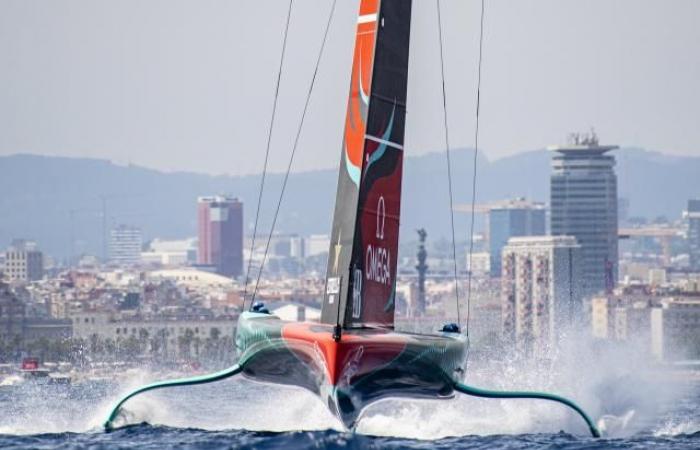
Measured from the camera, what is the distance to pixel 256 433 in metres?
27.7

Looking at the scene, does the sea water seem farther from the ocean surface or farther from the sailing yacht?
the sailing yacht

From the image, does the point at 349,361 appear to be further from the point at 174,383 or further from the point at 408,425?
the point at 408,425

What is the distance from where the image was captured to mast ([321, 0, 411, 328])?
88.0 ft

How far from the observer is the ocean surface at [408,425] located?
2650cm

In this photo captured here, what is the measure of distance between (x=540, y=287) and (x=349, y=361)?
12662cm

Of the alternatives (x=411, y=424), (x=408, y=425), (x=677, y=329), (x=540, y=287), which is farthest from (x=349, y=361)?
(x=540, y=287)

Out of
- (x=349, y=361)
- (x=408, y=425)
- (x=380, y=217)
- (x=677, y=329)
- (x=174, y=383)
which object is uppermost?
(x=380, y=217)

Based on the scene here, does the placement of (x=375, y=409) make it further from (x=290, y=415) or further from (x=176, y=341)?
(x=176, y=341)

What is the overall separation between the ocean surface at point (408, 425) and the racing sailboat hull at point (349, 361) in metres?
Result: 0.54

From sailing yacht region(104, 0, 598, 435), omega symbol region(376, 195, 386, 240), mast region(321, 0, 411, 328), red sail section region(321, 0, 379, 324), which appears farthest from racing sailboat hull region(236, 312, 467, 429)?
omega symbol region(376, 195, 386, 240)

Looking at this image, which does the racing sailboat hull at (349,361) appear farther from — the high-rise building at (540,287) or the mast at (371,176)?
the high-rise building at (540,287)

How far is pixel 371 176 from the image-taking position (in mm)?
27359

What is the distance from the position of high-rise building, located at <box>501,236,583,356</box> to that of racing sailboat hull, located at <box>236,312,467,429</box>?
111 metres

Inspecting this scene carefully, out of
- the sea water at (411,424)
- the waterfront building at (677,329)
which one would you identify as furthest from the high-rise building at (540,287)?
the sea water at (411,424)
